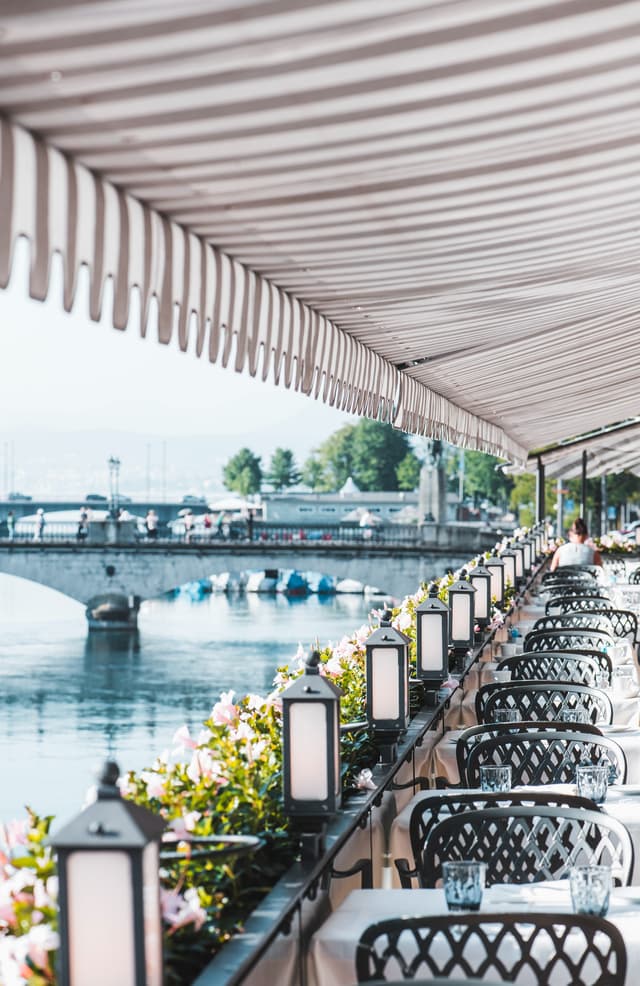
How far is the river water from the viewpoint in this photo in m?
33.5

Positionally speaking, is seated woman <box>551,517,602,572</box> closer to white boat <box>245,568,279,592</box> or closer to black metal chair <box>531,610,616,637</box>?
black metal chair <box>531,610,616,637</box>

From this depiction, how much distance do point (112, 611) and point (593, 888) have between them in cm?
5517

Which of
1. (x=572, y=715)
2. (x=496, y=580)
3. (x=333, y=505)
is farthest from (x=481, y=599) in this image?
(x=333, y=505)

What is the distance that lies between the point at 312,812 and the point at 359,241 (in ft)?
5.33

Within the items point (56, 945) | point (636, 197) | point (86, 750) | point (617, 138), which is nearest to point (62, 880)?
point (56, 945)

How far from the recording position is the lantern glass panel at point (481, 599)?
936cm

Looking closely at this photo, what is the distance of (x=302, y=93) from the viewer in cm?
268

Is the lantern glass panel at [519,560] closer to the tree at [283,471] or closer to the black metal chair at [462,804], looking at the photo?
the black metal chair at [462,804]

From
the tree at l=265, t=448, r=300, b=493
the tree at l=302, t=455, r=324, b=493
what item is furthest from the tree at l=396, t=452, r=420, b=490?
the tree at l=265, t=448, r=300, b=493

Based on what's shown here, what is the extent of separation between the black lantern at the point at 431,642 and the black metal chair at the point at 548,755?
105 centimetres


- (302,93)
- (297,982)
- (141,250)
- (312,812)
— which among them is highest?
(302,93)

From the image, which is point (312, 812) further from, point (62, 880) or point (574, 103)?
point (574, 103)

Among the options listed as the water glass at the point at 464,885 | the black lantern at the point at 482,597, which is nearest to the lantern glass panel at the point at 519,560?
the black lantern at the point at 482,597

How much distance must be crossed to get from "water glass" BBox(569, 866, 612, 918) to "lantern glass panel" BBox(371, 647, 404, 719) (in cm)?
191
